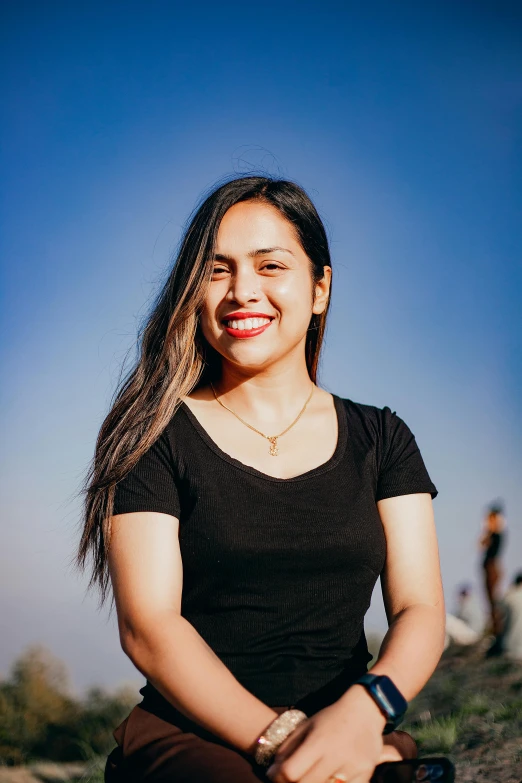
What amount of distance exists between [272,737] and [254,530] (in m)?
0.53

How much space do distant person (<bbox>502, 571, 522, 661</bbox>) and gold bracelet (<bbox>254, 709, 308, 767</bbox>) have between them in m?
4.37

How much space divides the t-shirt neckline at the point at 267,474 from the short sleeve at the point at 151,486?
0.41 feet

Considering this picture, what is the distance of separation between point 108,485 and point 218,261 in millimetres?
767

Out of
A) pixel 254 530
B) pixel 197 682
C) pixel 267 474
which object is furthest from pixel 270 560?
pixel 197 682

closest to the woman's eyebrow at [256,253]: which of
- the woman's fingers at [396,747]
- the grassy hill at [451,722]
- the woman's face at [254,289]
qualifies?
the woman's face at [254,289]

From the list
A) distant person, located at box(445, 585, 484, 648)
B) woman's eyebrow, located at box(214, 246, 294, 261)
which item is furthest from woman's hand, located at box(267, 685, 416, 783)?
distant person, located at box(445, 585, 484, 648)

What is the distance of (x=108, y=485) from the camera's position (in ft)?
6.72

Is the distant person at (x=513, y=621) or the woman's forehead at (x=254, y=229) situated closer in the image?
the woman's forehead at (x=254, y=229)

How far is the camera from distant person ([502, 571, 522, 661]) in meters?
5.63

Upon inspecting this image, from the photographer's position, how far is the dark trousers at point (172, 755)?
1.66m

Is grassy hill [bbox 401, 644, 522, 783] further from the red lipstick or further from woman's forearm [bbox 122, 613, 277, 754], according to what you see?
the red lipstick

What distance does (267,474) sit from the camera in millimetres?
2143

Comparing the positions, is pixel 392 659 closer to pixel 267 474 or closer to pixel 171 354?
pixel 267 474

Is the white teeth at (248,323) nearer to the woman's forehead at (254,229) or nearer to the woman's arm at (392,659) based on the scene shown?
the woman's forehead at (254,229)
